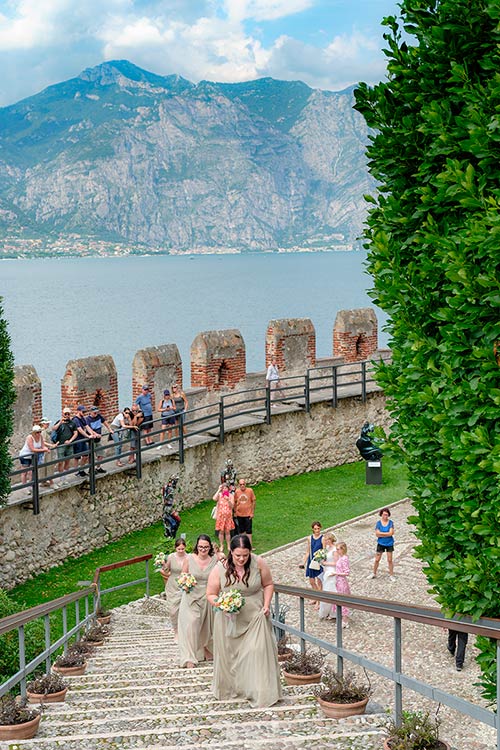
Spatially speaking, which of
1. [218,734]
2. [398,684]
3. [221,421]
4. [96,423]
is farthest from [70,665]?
[221,421]

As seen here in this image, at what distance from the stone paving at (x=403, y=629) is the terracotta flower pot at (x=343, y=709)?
0.82 metres

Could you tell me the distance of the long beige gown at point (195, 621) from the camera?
32.4 feet

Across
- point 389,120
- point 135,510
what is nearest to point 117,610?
point 135,510

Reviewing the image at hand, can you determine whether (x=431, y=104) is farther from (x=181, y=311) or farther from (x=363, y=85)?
(x=181, y=311)

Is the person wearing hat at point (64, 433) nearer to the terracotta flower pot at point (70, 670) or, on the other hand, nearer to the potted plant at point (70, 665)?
the potted plant at point (70, 665)

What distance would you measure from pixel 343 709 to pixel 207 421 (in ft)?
49.7

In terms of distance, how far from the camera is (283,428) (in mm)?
22422

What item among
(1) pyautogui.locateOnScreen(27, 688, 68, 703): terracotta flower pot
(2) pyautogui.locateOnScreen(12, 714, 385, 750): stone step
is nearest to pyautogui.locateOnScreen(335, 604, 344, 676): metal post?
(2) pyautogui.locateOnScreen(12, 714, 385, 750): stone step

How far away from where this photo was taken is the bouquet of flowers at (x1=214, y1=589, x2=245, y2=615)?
7.35m

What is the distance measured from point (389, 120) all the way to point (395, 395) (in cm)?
177

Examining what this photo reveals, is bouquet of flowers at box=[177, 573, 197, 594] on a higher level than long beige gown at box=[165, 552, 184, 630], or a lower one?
higher

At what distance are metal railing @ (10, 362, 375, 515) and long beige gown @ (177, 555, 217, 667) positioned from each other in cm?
536

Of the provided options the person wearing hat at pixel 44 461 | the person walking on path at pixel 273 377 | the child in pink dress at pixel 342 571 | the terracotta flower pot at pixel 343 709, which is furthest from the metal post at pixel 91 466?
the terracotta flower pot at pixel 343 709

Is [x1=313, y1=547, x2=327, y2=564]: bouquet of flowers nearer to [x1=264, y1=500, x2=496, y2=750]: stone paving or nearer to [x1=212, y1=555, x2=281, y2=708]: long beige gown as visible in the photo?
[x1=264, y1=500, x2=496, y2=750]: stone paving
